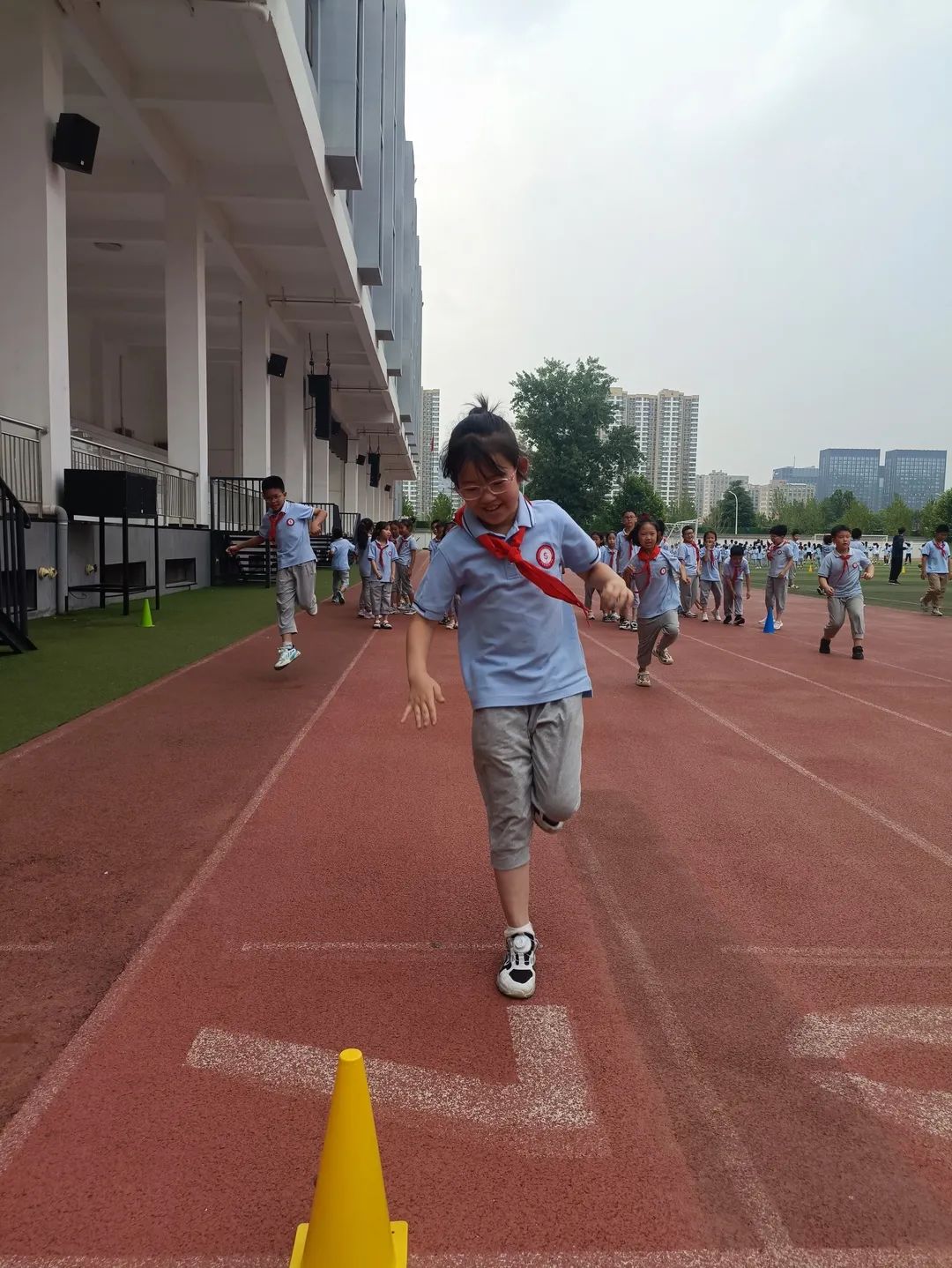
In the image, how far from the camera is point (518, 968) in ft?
11.1

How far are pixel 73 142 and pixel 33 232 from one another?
1.44 m

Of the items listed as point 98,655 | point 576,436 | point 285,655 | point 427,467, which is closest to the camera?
point 285,655

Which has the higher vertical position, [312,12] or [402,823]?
[312,12]

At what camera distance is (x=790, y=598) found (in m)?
32.4

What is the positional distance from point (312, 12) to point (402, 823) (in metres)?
20.1

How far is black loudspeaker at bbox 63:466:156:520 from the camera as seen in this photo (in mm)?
14336

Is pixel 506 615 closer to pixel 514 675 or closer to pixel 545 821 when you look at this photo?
pixel 514 675

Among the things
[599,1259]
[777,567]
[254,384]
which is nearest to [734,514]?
[254,384]

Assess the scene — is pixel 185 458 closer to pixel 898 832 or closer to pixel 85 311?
pixel 85 311

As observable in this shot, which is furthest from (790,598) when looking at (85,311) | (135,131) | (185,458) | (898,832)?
(898,832)

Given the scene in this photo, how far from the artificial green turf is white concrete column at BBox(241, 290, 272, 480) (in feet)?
33.0

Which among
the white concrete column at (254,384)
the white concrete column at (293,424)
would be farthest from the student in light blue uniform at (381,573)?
the white concrete column at (293,424)

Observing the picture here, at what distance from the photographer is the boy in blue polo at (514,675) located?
3424mm

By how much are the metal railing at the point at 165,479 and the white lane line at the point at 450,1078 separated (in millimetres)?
16795
